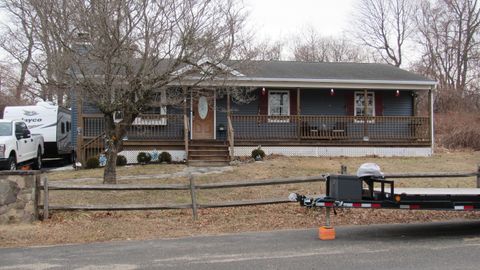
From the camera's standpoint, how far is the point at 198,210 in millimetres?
10898

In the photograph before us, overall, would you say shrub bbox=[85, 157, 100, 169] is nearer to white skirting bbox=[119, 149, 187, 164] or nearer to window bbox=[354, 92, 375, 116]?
white skirting bbox=[119, 149, 187, 164]

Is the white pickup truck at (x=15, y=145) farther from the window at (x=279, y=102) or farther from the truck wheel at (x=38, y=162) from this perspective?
the window at (x=279, y=102)

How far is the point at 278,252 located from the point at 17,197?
5238mm

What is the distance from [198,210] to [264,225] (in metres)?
1.85

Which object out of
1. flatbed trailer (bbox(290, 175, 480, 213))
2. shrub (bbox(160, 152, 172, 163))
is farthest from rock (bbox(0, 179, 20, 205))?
shrub (bbox(160, 152, 172, 163))

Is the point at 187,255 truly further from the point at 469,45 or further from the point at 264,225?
the point at 469,45

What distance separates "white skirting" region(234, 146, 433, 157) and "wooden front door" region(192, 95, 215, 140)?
1.80 metres

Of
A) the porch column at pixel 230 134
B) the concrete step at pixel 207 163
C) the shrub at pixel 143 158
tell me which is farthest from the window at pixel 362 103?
the shrub at pixel 143 158

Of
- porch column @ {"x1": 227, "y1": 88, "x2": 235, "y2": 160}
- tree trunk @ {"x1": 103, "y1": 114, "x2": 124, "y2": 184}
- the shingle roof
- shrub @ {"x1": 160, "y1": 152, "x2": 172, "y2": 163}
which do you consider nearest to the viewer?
tree trunk @ {"x1": 103, "y1": 114, "x2": 124, "y2": 184}

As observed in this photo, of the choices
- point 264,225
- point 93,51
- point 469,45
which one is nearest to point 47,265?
point 264,225

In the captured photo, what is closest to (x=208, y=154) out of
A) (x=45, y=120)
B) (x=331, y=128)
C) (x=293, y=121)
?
(x=293, y=121)

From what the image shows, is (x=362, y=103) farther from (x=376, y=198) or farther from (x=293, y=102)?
(x=376, y=198)

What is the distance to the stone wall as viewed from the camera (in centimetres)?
936

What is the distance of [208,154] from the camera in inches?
769
